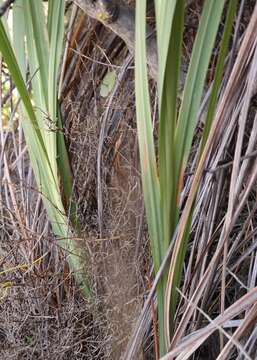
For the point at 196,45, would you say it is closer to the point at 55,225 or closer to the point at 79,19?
the point at 55,225

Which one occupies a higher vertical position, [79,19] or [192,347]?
[79,19]

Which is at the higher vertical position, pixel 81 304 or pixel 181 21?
pixel 181 21

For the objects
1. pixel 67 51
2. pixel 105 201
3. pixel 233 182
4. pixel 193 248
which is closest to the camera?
pixel 233 182

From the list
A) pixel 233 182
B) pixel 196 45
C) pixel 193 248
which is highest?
pixel 196 45

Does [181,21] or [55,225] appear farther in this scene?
[55,225]

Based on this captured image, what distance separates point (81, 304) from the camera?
751mm

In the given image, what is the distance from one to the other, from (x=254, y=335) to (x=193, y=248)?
0.48 feet

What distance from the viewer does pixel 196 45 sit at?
0.59m

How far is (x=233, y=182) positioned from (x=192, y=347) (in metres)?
0.18

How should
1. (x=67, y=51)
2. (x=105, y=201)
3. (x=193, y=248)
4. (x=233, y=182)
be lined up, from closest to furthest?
(x=233, y=182) → (x=193, y=248) → (x=105, y=201) → (x=67, y=51)

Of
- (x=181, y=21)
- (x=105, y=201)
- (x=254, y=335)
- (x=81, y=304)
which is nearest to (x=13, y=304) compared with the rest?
(x=81, y=304)

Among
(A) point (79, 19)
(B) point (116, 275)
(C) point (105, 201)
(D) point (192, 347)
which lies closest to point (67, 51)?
(A) point (79, 19)

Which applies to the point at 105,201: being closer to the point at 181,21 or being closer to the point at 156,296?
the point at 156,296

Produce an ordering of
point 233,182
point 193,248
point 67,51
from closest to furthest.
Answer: point 233,182 < point 193,248 < point 67,51
